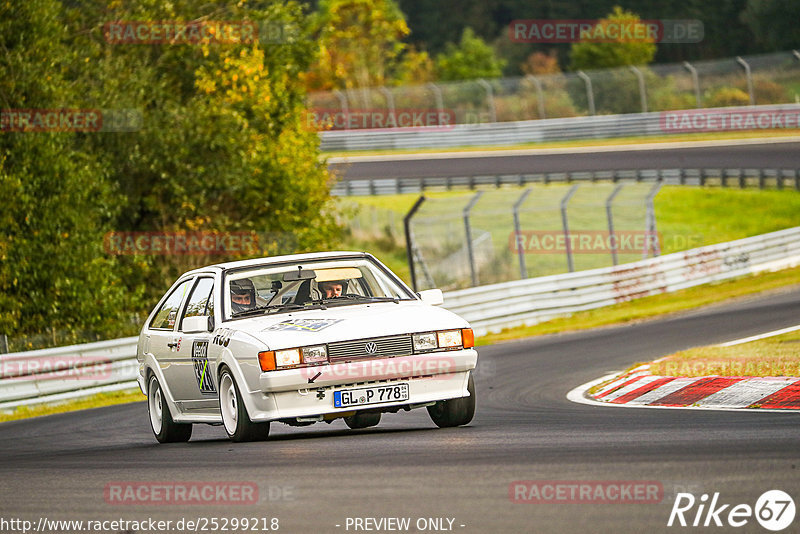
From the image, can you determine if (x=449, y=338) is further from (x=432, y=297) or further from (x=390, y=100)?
(x=390, y=100)

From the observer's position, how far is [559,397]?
1194 centimetres

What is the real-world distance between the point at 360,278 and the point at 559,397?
9.44 feet

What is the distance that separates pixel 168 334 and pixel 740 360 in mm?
5980

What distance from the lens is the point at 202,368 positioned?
31.7 ft

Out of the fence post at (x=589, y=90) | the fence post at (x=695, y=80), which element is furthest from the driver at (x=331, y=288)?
the fence post at (x=589, y=90)

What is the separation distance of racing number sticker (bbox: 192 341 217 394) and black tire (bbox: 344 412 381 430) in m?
1.24

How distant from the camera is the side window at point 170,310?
10.7 meters

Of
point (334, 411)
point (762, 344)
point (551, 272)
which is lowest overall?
point (551, 272)

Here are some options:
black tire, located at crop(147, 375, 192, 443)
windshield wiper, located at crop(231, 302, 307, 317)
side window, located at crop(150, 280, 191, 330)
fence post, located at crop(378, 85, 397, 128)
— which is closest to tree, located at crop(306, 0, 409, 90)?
fence post, located at crop(378, 85, 397, 128)

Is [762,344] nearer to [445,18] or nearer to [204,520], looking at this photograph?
[204,520]

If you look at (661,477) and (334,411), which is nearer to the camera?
(661,477)

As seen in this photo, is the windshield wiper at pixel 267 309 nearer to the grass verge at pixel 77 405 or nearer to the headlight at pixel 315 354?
the headlight at pixel 315 354

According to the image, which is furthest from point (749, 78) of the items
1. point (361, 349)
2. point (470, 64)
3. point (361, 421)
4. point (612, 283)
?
point (361, 349)

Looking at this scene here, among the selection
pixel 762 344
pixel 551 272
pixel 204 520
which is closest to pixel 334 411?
pixel 204 520
